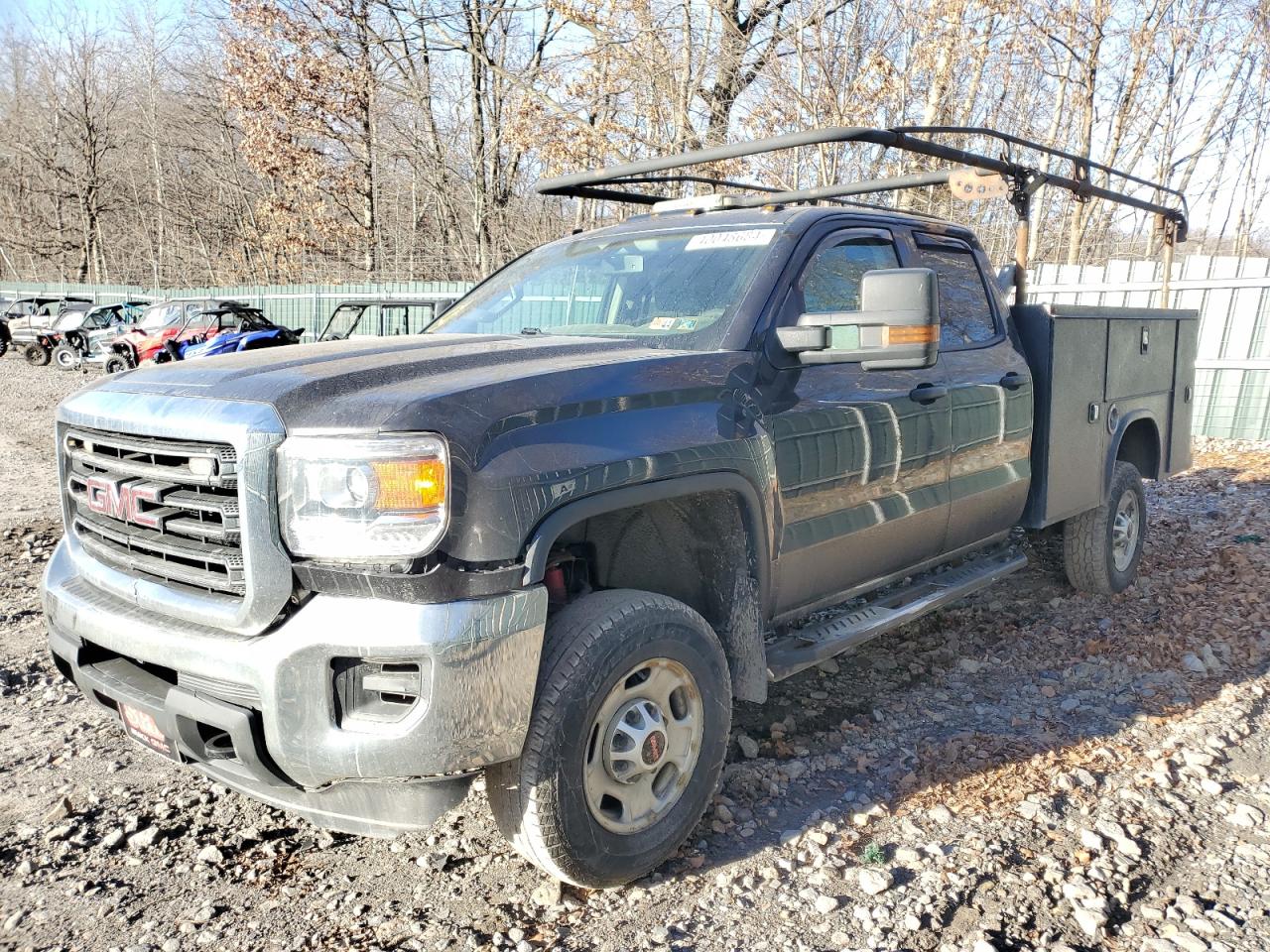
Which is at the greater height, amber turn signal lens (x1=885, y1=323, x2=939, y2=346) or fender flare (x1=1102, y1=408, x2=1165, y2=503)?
amber turn signal lens (x1=885, y1=323, x2=939, y2=346)

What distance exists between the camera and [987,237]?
50.3ft

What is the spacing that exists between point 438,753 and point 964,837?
177cm

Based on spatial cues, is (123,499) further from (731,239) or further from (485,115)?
(485,115)

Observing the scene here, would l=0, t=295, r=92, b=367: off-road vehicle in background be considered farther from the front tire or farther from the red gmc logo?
the front tire

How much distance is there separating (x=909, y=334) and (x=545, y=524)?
132 centimetres

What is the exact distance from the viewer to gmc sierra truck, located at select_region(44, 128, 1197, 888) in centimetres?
236

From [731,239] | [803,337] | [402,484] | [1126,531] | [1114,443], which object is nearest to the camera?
[402,484]

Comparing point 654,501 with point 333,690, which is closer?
point 333,690

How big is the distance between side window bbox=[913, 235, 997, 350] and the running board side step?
104 centimetres

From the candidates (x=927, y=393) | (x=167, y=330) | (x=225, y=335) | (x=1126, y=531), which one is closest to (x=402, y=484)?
(x=927, y=393)

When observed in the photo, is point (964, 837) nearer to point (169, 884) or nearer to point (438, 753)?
point (438, 753)

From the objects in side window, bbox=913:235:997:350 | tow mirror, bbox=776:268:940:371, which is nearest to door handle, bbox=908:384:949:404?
side window, bbox=913:235:997:350

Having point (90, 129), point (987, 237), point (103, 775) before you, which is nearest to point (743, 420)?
point (103, 775)

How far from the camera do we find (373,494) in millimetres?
2352
